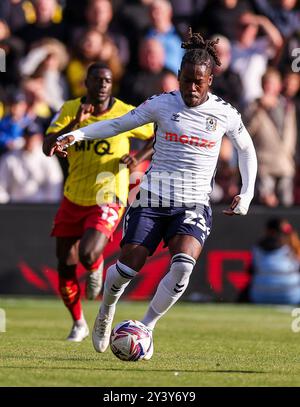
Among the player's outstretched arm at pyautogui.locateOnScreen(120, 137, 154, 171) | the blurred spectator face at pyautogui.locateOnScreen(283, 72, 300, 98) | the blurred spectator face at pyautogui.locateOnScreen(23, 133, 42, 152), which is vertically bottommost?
the blurred spectator face at pyautogui.locateOnScreen(23, 133, 42, 152)

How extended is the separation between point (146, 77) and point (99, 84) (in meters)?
6.58

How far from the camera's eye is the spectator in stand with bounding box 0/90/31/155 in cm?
1673

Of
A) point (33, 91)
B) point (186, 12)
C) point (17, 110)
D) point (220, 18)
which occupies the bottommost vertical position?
point (17, 110)

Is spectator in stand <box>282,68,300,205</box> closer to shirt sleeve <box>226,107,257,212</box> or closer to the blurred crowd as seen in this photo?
the blurred crowd

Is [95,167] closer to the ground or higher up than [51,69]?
higher up

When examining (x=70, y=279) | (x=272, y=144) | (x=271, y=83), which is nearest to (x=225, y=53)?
(x=271, y=83)

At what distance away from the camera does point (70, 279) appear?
11148 millimetres

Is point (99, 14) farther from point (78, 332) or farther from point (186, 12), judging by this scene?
point (78, 332)

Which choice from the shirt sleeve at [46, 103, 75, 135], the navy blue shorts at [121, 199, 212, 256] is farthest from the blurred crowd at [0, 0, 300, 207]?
the navy blue shorts at [121, 199, 212, 256]

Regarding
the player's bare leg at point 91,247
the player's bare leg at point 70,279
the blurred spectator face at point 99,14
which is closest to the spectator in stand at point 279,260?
the blurred spectator face at point 99,14

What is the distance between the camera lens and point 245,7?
1858 cm

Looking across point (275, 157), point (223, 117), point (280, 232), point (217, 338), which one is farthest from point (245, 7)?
point (223, 117)

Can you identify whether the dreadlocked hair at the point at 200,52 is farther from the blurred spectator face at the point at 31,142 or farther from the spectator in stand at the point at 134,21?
the spectator in stand at the point at 134,21

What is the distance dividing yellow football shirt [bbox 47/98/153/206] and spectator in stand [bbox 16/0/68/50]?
7.38m
